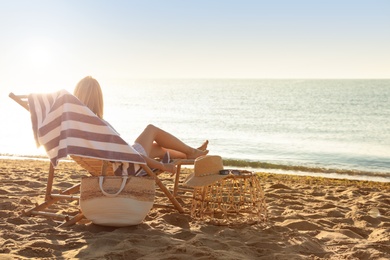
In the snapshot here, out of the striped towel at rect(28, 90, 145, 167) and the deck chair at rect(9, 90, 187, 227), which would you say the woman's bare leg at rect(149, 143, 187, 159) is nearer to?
the deck chair at rect(9, 90, 187, 227)

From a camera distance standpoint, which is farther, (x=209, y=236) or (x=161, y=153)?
(x=161, y=153)

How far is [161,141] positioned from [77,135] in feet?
3.29

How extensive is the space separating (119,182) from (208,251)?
891mm

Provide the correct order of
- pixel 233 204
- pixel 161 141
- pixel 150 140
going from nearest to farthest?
pixel 233 204
pixel 150 140
pixel 161 141

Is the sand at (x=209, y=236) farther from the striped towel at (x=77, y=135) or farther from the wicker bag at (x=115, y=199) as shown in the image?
the striped towel at (x=77, y=135)

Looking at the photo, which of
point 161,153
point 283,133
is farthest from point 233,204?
point 283,133

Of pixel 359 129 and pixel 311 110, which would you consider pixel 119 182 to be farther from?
pixel 311 110

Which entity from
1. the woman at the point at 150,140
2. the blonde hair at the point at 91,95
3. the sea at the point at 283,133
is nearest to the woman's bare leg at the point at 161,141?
the woman at the point at 150,140

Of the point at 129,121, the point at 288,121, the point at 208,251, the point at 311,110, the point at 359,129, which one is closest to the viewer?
the point at 208,251

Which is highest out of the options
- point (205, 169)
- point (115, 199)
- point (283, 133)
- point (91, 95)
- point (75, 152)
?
point (91, 95)

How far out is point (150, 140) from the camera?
4449 millimetres

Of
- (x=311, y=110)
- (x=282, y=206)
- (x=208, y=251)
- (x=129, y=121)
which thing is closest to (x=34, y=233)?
(x=208, y=251)

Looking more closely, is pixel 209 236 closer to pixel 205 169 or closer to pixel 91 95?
pixel 205 169

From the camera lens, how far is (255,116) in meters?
32.0
